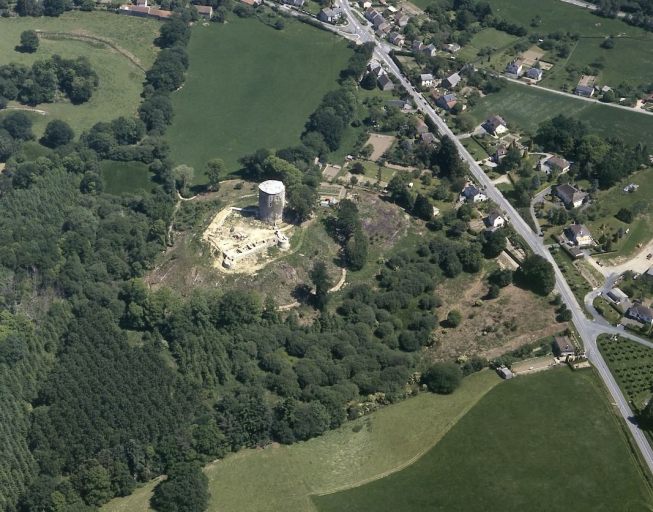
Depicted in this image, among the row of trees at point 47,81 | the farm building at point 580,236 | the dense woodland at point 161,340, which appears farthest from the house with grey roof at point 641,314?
Result: the row of trees at point 47,81

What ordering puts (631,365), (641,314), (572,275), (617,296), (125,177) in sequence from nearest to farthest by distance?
(631,365) → (641,314) → (617,296) → (572,275) → (125,177)

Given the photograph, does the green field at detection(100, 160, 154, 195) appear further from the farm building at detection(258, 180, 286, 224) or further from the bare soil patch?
the bare soil patch

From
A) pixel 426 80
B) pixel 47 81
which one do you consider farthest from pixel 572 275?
pixel 47 81

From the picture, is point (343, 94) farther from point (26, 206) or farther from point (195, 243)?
point (26, 206)

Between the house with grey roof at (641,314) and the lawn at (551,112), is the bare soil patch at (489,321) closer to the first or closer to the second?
the house with grey roof at (641,314)

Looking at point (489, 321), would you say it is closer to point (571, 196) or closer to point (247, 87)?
point (571, 196)
